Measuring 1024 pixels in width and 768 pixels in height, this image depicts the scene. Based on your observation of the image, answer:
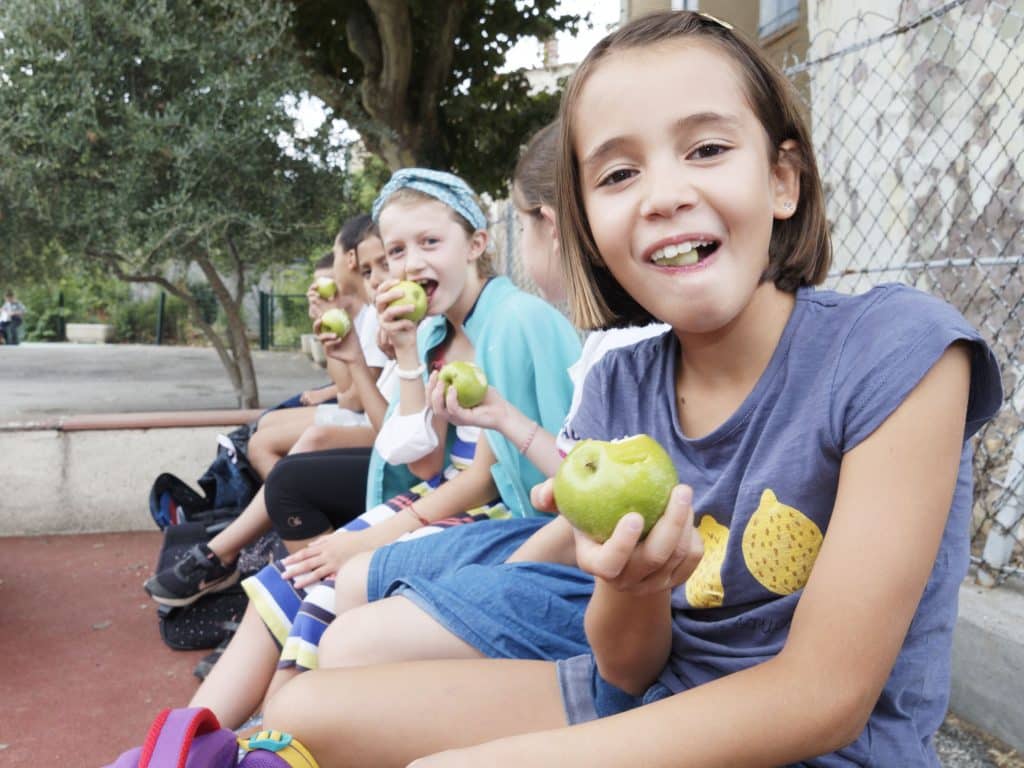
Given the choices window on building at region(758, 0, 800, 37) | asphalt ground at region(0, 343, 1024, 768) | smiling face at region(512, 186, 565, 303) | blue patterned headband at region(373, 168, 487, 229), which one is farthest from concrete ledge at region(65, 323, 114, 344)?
smiling face at region(512, 186, 565, 303)

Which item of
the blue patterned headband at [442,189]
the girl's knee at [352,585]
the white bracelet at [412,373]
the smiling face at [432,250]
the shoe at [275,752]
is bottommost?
the girl's knee at [352,585]

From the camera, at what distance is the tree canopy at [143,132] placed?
559 cm

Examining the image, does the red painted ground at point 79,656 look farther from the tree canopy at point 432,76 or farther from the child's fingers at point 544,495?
the tree canopy at point 432,76

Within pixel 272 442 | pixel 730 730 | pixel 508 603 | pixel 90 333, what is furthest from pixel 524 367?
pixel 90 333

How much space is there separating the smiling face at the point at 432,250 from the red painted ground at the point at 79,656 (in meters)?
1.69

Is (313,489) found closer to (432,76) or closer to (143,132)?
(143,132)

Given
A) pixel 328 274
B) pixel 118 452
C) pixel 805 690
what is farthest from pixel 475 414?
pixel 118 452

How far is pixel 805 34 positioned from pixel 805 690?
24.8ft

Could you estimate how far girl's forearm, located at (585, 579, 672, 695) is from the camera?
1260mm

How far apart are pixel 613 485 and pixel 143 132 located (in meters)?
5.30

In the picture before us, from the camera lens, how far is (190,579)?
355cm

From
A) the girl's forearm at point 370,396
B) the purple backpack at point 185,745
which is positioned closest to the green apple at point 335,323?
the girl's forearm at point 370,396

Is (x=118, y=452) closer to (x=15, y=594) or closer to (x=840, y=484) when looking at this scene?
(x=15, y=594)

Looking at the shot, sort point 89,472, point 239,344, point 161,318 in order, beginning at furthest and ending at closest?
point 161,318
point 239,344
point 89,472
